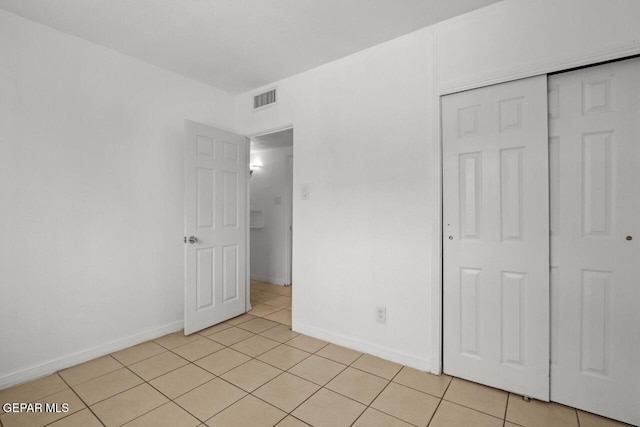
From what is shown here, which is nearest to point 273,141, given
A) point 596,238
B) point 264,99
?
point 264,99

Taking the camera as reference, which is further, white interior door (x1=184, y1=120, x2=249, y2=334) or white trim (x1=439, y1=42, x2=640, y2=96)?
white interior door (x1=184, y1=120, x2=249, y2=334)

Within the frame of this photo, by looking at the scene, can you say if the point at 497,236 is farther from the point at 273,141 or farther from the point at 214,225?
the point at 273,141

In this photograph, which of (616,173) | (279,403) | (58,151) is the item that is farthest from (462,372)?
(58,151)

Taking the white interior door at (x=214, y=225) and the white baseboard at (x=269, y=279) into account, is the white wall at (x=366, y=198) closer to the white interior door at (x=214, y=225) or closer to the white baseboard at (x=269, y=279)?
the white interior door at (x=214, y=225)

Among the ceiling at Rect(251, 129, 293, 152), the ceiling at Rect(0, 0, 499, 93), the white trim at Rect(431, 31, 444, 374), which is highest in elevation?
the ceiling at Rect(0, 0, 499, 93)

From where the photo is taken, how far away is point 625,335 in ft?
5.69

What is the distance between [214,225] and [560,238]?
9.75 feet

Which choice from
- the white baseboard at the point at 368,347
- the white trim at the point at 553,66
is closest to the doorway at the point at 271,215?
the white baseboard at the point at 368,347

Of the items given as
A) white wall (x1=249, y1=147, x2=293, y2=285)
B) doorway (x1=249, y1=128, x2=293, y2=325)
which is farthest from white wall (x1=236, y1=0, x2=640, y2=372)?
white wall (x1=249, y1=147, x2=293, y2=285)

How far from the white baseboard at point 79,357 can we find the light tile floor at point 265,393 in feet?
0.22

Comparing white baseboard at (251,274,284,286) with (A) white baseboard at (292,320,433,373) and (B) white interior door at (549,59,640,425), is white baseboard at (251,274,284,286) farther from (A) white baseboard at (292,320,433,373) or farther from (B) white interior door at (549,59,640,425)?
(B) white interior door at (549,59,640,425)

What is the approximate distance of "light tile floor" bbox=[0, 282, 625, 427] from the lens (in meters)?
1.78

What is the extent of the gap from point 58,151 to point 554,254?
12.0 feet

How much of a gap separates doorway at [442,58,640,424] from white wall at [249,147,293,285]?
3302mm
